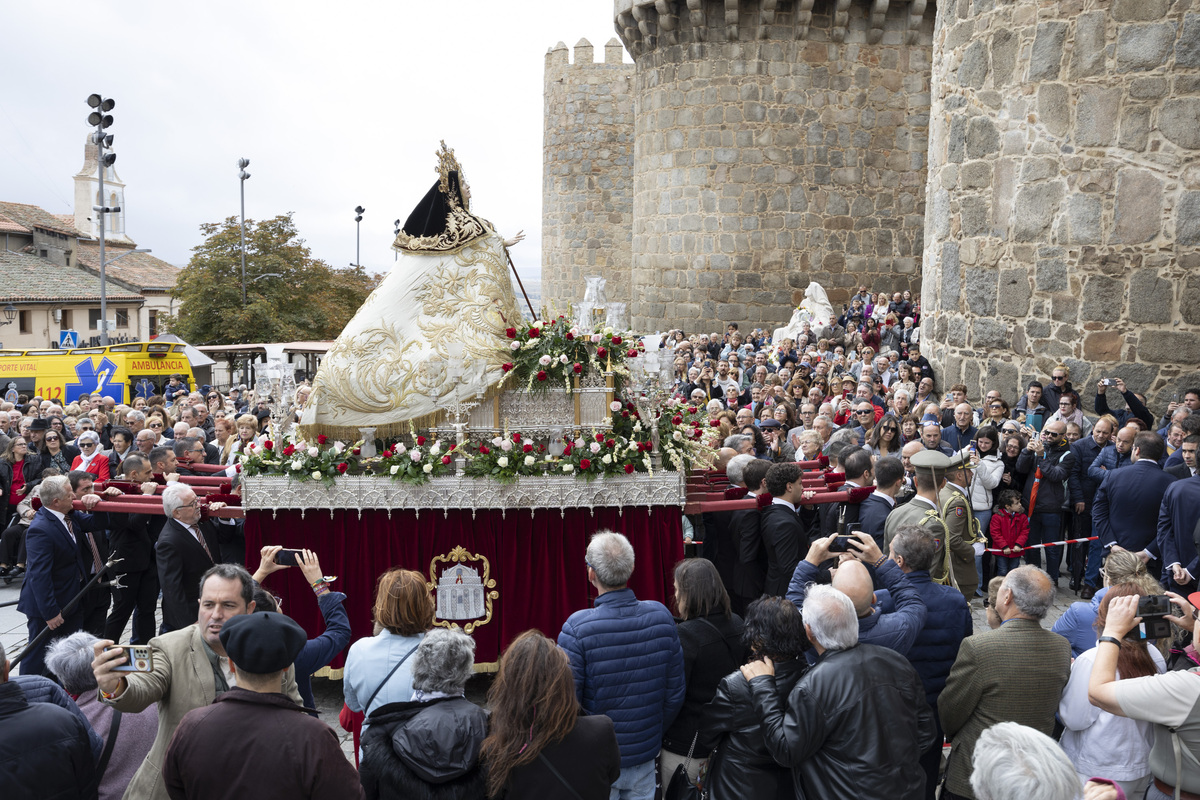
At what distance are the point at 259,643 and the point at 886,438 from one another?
6.25 metres

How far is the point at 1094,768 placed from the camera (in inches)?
154

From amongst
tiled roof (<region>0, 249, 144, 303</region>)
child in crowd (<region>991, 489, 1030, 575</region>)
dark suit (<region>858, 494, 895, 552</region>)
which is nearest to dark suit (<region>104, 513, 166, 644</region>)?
dark suit (<region>858, 494, 895, 552</region>)

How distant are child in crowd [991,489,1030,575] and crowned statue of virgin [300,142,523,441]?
14.6 feet

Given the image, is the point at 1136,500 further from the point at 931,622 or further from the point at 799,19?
the point at 799,19

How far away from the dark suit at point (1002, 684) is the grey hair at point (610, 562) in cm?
144

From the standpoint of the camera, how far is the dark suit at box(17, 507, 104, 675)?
6.23 meters

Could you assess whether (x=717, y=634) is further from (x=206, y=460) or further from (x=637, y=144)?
(x=637, y=144)

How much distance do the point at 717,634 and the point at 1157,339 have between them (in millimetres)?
8410

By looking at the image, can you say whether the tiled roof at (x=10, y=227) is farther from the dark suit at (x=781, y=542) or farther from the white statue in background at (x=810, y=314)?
the dark suit at (x=781, y=542)

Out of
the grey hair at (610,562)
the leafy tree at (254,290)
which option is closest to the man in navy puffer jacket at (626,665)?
the grey hair at (610,562)

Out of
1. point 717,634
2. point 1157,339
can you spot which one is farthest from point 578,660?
point 1157,339

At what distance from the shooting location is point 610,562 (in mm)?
4254

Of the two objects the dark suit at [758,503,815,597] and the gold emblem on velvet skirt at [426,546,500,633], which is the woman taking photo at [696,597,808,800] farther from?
the gold emblem on velvet skirt at [426,546,500,633]

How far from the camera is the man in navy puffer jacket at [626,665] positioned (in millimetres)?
4121
